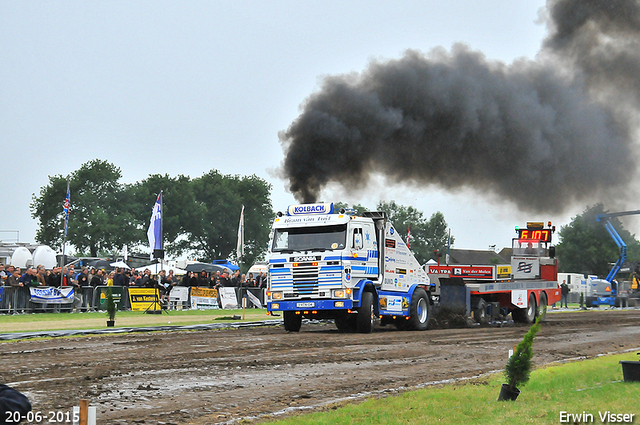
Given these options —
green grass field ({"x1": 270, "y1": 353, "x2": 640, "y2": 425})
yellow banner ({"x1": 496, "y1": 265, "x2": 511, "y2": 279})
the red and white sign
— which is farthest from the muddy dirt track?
yellow banner ({"x1": 496, "y1": 265, "x2": 511, "y2": 279})

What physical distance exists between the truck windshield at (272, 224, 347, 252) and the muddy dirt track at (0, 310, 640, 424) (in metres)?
2.38

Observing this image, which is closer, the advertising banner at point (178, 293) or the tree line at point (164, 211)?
the advertising banner at point (178, 293)

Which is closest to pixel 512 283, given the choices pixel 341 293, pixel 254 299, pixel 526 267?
pixel 526 267

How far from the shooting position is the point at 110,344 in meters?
16.3

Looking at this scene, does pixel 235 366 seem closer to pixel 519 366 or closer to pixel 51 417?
pixel 51 417

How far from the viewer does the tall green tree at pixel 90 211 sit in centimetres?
10019

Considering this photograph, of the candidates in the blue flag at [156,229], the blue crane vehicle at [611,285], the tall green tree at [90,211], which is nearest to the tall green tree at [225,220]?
the tall green tree at [90,211]

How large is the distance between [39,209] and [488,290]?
300ft

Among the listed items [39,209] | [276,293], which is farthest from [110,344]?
[39,209]

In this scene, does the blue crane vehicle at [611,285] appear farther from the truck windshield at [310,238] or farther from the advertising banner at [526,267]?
the truck windshield at [310,238]

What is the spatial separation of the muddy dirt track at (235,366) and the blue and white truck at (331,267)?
88 centimetres

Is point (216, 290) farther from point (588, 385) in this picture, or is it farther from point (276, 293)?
point (588, 385)

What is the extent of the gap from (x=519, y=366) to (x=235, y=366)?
556cm

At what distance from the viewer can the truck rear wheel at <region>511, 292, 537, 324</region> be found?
27453 millimetres
